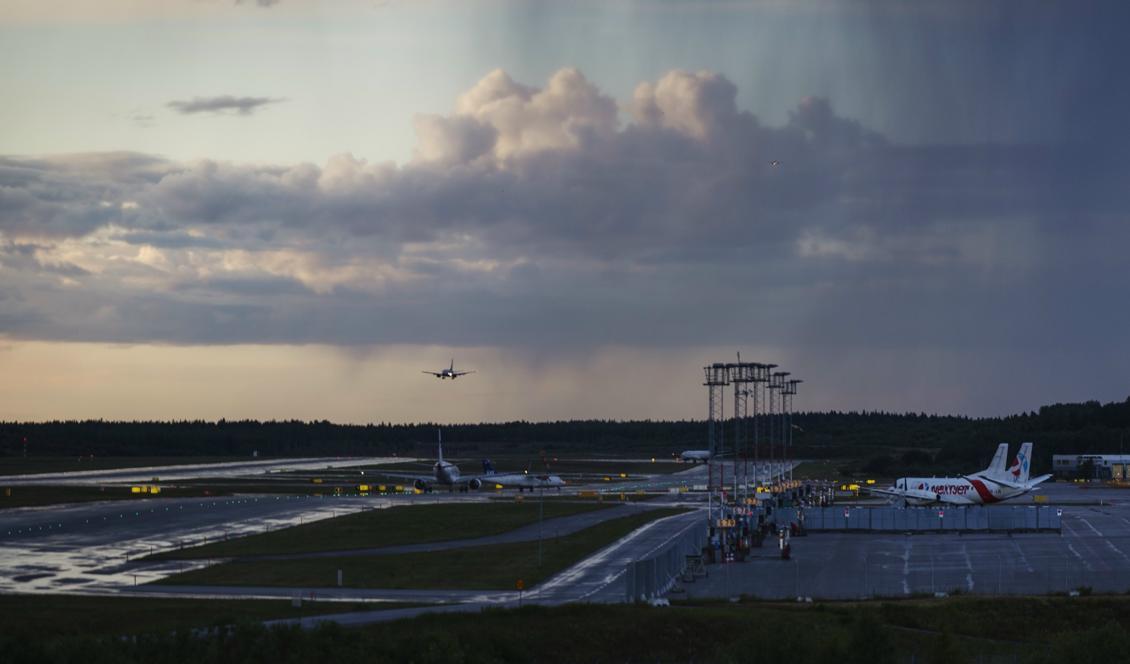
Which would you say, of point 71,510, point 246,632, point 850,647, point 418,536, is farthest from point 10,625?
point 71,510

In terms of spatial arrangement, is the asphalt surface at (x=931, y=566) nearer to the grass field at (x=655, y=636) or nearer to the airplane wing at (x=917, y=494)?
the grass field at (x=655, y=636)

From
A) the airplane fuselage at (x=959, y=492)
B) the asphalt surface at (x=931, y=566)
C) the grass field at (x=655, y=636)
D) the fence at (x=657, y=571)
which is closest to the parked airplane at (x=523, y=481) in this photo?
the airplane fuselage at (x=959, y=492)

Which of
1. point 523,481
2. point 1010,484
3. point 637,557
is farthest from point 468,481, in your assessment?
point 637,557

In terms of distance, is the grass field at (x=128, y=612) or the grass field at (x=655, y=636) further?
the grass field at (x=128, y=612)

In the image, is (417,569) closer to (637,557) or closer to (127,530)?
(637,557)

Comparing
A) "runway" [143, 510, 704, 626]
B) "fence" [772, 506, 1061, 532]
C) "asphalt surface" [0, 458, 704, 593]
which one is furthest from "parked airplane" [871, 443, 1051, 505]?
"runway" [143, 510, 704, 626]

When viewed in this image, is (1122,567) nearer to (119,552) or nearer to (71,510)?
(119,552)

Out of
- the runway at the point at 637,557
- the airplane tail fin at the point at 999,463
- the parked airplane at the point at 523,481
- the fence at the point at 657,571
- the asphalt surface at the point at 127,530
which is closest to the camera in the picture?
the fence at the point at 657,571
